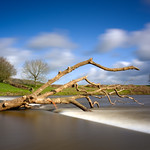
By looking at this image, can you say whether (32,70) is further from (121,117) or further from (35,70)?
(121,117)

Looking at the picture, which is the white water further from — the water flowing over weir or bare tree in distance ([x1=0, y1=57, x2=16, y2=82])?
bare tree in distance ([x1=0, y1=57, x2=16, y2=82])

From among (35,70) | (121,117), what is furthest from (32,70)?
(121,117)

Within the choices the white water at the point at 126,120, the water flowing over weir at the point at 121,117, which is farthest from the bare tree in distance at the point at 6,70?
the white water at the point at 126,120

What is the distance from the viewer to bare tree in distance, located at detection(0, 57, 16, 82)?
139 ft

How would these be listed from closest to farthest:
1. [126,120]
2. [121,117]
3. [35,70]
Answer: [126,120] < [121,117] < [35,70]

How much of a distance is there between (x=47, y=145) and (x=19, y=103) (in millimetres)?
4270

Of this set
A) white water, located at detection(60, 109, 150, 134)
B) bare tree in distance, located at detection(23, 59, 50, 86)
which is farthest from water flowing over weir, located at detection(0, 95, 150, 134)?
bare tree in distance, located at detection(23, 59, 50, 86)

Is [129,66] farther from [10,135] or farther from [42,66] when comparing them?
[42,66]

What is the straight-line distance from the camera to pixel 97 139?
294cm

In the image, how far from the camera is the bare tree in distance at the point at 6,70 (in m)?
42.4

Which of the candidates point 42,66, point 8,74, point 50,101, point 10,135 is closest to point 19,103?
point 50,101

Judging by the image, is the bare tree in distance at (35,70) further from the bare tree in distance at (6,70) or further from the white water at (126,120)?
the white water at (126,120)

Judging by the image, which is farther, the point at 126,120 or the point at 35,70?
the point at 35,70

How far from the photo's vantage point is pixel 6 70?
140ft
